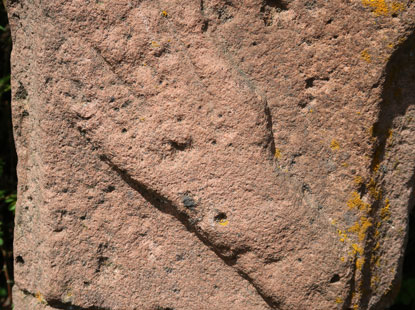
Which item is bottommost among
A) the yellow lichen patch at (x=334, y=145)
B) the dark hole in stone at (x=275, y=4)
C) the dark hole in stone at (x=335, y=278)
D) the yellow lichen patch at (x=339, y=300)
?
the yellow lichen patch at (x=339, y=300)

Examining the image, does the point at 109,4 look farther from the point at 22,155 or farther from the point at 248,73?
the point at 22,155

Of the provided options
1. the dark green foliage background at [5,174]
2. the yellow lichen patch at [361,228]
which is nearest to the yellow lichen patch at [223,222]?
the yellow lichen patch at [361,228]

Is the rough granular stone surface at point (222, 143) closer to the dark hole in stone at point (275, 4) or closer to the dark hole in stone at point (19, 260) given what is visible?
the dark hole in stone at point (275, 4)

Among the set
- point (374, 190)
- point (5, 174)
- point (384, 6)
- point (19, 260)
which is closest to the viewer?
point (384, 6)

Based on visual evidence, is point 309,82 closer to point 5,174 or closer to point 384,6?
point 384,6

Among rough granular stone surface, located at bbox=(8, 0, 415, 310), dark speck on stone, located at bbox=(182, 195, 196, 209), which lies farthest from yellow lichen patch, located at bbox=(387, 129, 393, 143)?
dark speck on stone, located at bbox=(182, 195, 196, 209)

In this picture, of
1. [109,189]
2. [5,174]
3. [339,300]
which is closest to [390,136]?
[339,300]

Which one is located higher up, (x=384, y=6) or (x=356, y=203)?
(x=384, y=6)
